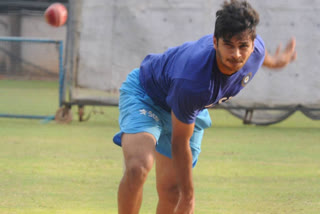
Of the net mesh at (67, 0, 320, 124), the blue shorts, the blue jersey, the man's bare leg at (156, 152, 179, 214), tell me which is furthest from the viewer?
the net mesh at (67, 0, 320, 124)

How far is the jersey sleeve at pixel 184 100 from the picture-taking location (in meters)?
3.50

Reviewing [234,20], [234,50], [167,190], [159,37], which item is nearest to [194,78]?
[234,50]

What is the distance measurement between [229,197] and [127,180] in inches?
77.1

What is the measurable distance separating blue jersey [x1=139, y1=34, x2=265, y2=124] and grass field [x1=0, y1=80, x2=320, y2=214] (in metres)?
1.51

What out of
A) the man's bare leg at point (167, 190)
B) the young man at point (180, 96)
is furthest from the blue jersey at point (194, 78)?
the man's bare leg at point (167, 190)

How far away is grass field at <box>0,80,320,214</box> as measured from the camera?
5238mm

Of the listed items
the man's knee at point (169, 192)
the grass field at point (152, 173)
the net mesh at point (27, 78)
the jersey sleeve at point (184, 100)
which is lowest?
the net mesh at point (27, 78)

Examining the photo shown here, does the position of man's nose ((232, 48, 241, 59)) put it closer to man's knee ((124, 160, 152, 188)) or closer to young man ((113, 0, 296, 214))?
young man ((113, 0, 296, 214))

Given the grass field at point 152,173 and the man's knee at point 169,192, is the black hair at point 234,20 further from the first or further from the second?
the grass field at point 152,173

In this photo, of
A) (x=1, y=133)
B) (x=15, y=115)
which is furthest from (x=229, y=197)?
(x=15, y=115)

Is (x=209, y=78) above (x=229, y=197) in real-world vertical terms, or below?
above

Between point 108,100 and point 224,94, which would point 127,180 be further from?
point 108,100

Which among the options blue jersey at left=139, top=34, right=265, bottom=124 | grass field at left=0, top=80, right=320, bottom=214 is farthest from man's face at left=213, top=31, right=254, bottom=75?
grass field at left=0, top=80, right=320, bottom=214

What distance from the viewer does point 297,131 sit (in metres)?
10.5
